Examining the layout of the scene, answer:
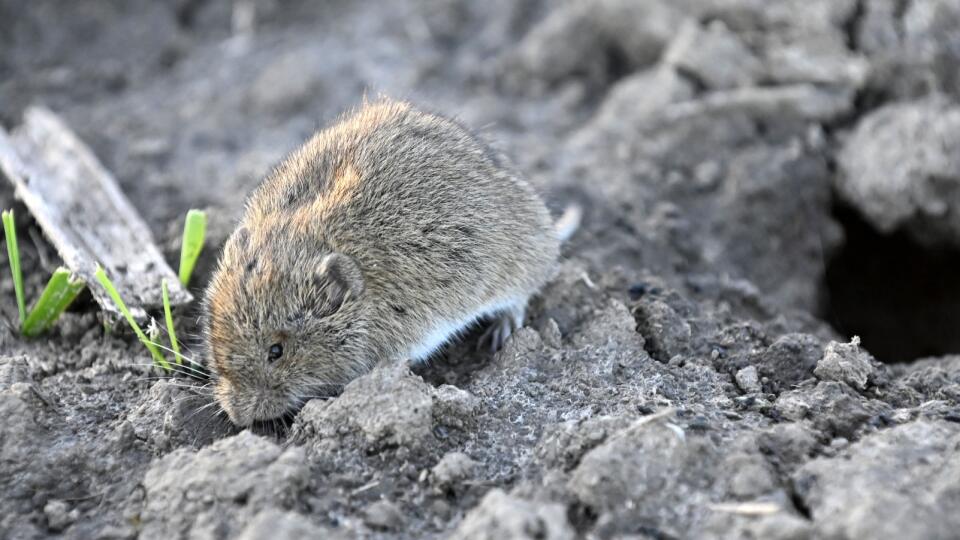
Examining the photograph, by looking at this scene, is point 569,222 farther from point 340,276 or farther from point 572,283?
point 340,276

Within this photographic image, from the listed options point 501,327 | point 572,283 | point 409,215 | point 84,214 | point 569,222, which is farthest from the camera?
point 569,222

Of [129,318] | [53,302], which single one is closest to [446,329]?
[129,318]

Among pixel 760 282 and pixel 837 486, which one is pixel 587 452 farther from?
pixel 760 282

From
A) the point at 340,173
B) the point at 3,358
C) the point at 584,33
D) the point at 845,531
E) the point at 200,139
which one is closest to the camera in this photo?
the point at 845,531

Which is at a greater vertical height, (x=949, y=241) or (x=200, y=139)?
(x=200, y=139)

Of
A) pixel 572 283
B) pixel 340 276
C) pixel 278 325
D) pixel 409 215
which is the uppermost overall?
pixel 409 215

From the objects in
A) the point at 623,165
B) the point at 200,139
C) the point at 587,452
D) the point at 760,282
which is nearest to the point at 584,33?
the point at 623,165
